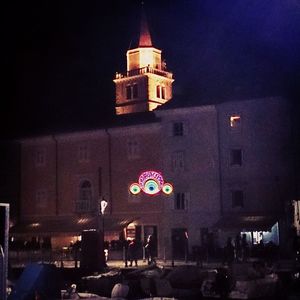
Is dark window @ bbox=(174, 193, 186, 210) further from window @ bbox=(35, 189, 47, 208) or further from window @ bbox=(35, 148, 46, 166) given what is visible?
window @ bbox=(35, 148, 46, 166)

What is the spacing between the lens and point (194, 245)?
155 ft

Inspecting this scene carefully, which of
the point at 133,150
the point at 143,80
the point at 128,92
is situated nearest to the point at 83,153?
the point at 133,150

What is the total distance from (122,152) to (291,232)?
16446 millimetres

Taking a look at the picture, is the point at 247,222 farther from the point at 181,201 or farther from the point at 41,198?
the point at 41,198

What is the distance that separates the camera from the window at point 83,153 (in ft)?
179

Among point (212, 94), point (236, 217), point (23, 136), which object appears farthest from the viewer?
point (23, 136)

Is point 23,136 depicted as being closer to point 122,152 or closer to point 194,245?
point 122,152

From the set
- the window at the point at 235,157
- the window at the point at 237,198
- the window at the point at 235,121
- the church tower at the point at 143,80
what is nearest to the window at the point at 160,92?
the church tower at the point at 143,80

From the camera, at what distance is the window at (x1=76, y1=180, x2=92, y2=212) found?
175ft

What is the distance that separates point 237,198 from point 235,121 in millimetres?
5756

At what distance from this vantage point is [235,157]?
4797 centimetres

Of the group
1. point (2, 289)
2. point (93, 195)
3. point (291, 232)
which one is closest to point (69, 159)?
point (93, 195)

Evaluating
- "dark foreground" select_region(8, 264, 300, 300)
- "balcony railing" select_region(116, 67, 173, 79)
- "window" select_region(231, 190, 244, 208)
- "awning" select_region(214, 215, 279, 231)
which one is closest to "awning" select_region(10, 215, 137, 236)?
"awning" select_region(214, 215, 279, 231)

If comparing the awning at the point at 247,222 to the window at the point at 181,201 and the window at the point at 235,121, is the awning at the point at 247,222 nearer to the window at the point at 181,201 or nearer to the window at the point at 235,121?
the window at the point at 181,201
